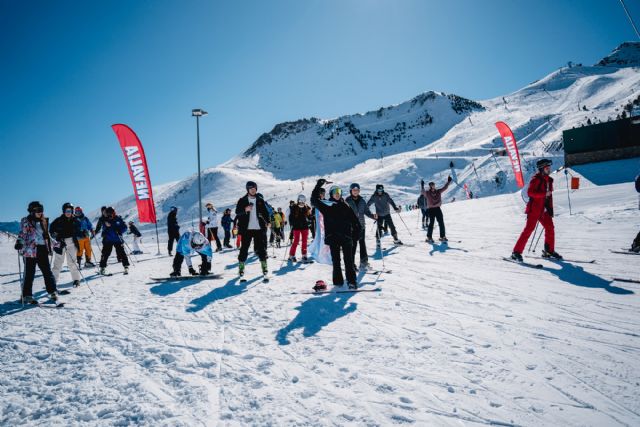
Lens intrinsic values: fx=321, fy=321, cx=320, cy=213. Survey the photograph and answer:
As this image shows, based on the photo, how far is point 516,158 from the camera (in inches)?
754

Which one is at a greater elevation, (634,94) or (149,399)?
(634,94)

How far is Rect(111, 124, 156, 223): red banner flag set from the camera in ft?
45.4

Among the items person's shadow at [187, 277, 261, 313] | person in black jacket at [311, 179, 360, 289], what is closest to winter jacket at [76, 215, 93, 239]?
person's shadow at [187, 277, 261, 313]

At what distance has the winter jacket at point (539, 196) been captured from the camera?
282 inches

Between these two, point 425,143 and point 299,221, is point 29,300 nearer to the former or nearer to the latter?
point 299,221

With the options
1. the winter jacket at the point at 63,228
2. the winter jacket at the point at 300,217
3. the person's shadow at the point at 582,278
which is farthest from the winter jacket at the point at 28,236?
the person's shadow at the point at 582,278

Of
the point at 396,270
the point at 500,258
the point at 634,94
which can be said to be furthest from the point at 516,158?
the point at 634,94

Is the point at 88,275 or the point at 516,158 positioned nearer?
the point at 88,275

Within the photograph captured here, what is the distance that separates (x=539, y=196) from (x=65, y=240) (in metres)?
11.2

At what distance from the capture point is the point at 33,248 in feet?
20.1

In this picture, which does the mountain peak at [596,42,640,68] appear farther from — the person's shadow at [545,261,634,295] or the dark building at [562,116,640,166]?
the person's shadow at [545,261,634,295]

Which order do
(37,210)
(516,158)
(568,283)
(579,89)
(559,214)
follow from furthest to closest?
(579,89) → (516,158) → (559,214) → (37,210) → (568,283)

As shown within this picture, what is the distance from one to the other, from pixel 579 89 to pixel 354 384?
409ft

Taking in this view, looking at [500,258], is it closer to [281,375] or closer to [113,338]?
[281,375]
